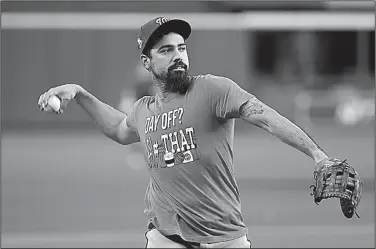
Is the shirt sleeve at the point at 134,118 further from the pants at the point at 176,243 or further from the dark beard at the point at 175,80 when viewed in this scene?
the pants at the point at 176,243

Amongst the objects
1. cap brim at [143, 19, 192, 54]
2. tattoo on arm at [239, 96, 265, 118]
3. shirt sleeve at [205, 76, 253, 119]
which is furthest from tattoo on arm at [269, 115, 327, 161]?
cap brim at [143, 19, 192, 54]

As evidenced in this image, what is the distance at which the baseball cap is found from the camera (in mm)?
5035

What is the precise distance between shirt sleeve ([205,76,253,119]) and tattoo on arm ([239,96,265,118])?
22mm

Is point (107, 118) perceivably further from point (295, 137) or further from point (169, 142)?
point (295, 137)

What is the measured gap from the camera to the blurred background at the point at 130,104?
12.4 m

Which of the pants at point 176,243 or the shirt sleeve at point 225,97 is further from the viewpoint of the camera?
the pants at point 176,243

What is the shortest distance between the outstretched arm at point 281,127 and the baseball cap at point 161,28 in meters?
0.61

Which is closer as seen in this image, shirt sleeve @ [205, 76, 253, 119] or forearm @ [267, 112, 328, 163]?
forearm @ [267, 112, 328, 163]

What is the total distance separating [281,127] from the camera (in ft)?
15.1

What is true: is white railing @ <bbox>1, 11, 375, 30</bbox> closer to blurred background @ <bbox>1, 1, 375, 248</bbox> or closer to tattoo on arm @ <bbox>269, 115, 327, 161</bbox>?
blurred background @ <bbox>1, 1, 375, 248</bbox>

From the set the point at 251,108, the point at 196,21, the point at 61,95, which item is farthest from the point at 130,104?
the point at 251,108

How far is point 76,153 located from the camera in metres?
23.8

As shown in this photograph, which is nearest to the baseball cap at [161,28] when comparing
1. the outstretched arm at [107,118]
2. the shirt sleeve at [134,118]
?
the shirt sleeve at [134,118]

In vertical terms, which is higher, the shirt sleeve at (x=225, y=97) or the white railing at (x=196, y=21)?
the white railing at (x=196, y=21)
